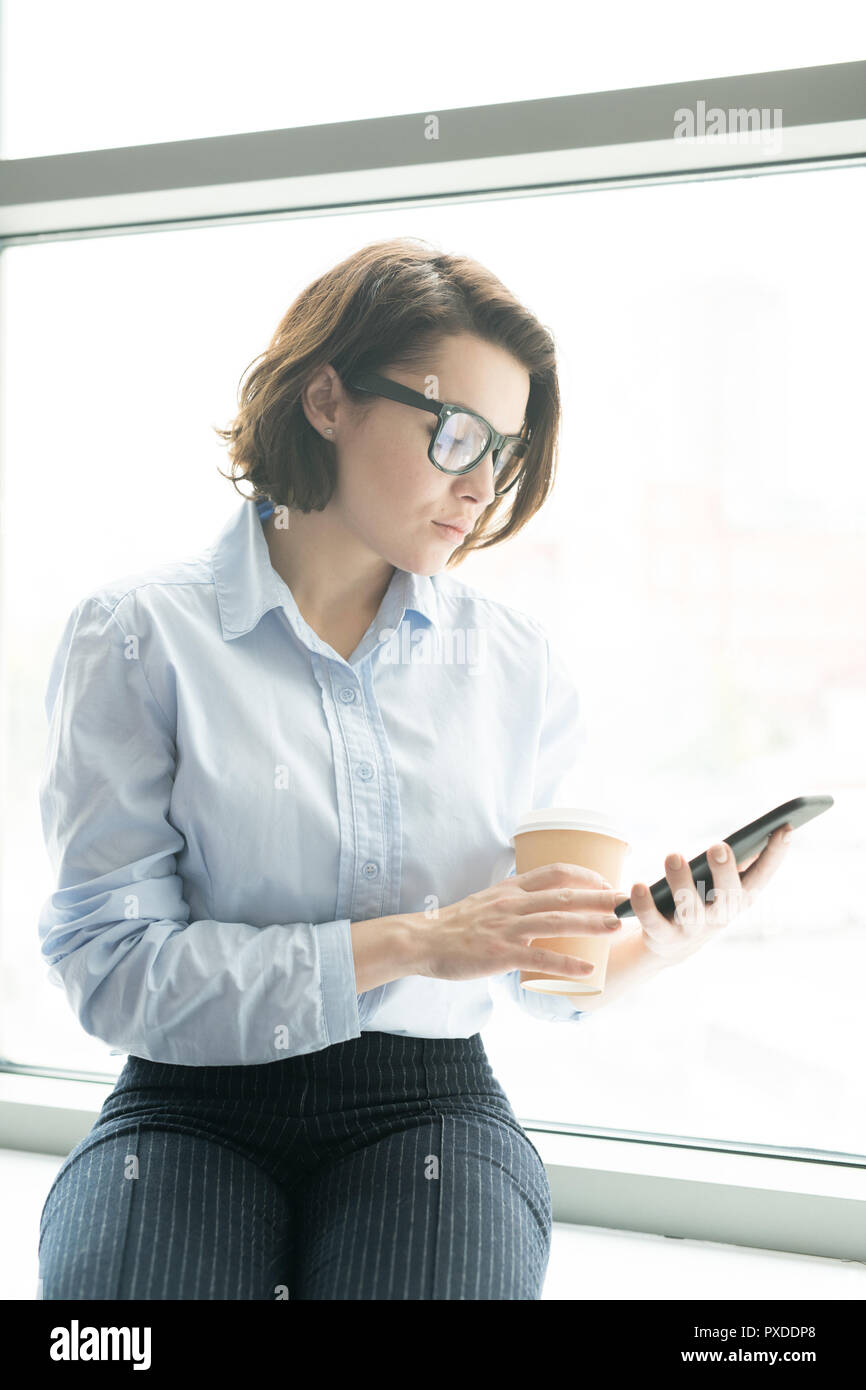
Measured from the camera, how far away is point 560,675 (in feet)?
4.63

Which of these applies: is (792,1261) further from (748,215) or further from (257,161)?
(257,161)

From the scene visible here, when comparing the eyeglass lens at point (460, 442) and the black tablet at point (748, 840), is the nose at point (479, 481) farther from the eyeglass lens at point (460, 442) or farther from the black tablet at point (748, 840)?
the black tablet at point (748, 840)

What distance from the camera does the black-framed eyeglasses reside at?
1.19 meters

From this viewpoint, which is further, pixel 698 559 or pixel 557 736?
pixel 698 559

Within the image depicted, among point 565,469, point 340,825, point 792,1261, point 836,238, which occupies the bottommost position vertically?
point 792,1261

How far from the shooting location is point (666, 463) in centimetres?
166

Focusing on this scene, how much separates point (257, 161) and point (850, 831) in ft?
4.40

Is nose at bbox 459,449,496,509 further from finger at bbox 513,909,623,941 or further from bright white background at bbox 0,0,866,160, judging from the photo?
bright white background at bbox 0,0,866,160

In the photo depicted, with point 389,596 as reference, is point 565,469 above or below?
above

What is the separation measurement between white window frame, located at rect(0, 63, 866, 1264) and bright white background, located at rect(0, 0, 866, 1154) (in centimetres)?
5

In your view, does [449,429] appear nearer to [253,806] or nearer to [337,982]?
[253,806]

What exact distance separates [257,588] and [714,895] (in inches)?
24.3

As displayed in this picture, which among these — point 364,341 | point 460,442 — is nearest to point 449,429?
point 460,442
